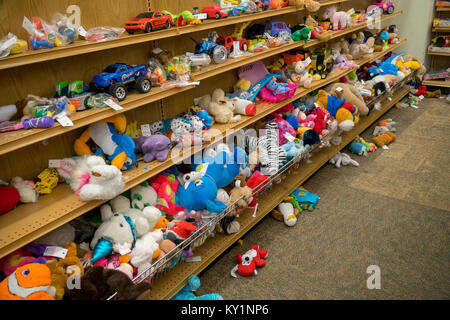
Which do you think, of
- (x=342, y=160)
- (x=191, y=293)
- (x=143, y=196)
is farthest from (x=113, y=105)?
(x=342, y=160)

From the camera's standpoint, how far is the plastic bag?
6.29ft

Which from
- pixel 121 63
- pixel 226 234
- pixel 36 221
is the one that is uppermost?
pixel 121 63

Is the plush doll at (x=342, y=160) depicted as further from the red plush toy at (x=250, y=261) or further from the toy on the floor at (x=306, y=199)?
the red plush toy at (x=250, y=261)

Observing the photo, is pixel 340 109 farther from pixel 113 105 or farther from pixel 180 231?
pixel 113 105

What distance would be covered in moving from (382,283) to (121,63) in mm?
2087

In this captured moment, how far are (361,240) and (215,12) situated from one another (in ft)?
6.31

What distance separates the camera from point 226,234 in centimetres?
257

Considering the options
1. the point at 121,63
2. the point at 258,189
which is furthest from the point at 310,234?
the point at 121,63

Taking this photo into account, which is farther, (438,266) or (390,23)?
(390,23)

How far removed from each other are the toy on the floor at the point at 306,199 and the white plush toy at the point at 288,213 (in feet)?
0.47

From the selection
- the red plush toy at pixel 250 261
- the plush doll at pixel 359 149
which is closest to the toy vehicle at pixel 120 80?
the red plush toy at pixel 250 261

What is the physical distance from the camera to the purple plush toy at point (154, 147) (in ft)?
7.42
